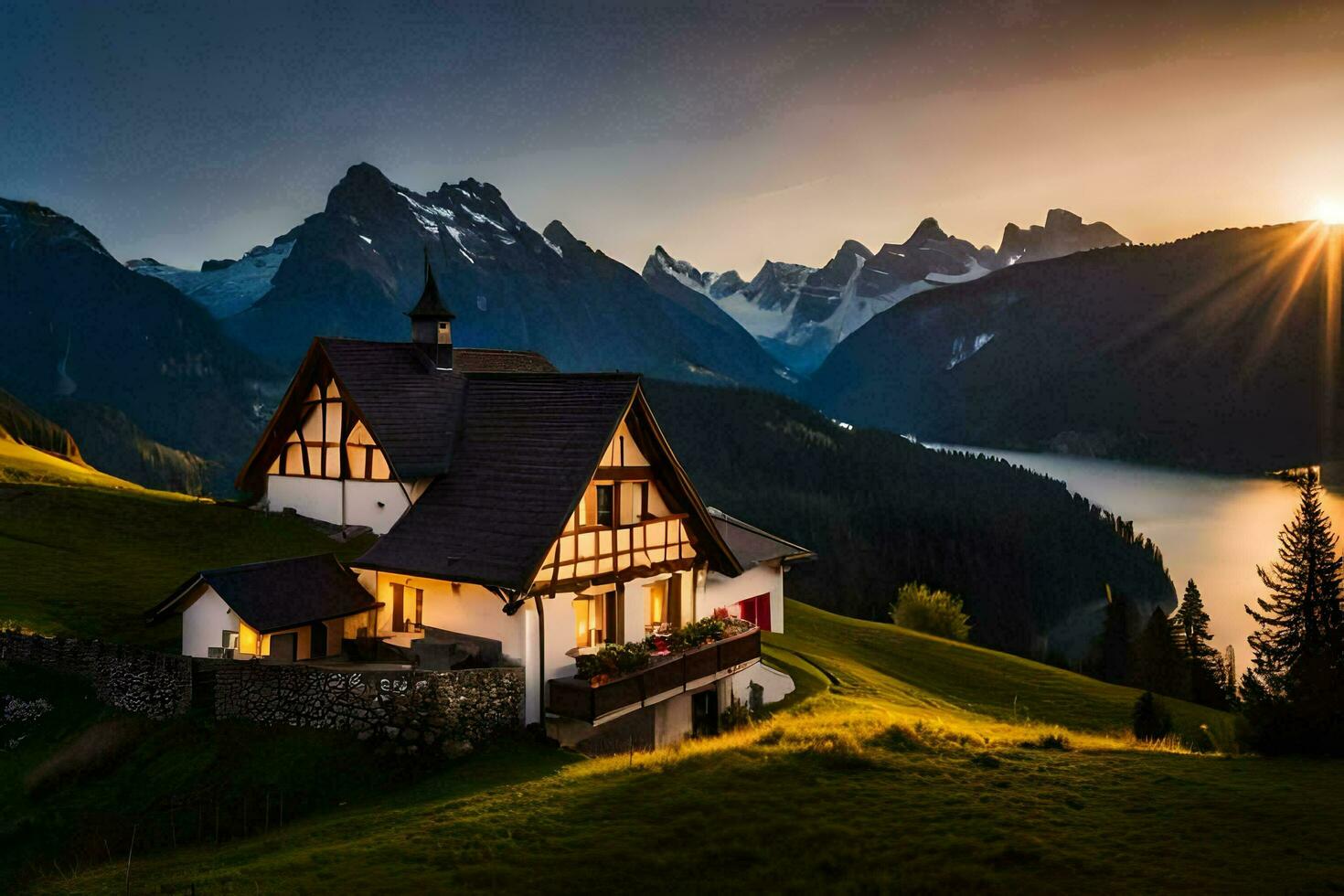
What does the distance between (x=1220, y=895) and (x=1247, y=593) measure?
140348 mm

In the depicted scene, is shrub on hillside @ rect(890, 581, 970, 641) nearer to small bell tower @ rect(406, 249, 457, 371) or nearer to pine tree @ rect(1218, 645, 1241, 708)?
pine tree @ rect(1218, 645, 1241, 708)

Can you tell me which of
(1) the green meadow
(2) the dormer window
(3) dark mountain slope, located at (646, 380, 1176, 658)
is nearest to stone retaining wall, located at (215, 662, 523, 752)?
(1) the green meadow

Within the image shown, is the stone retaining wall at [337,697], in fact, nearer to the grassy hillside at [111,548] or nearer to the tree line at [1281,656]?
the grassy hillside at [111,548]

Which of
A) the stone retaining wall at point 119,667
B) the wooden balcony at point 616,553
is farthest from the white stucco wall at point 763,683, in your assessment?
the stone retaining wall at point 119,667

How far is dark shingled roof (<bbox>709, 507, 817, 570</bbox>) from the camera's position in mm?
38562

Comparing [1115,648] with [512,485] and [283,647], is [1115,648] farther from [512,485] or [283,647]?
[283,647]

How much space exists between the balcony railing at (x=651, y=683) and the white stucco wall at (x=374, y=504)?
10.6 metres

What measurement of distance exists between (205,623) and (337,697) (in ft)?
22.2

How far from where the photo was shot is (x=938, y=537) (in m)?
160

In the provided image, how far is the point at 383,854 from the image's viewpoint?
13.4 metres

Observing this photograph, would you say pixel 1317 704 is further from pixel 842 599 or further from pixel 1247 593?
pixel 1247 593

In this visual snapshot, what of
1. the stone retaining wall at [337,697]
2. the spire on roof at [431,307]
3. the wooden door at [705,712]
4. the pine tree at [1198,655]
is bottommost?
the pine tree at [1198,655]

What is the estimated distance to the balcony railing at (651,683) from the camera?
22344 mm

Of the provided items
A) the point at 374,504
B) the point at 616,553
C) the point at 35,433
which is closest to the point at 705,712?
the point at 616,553
